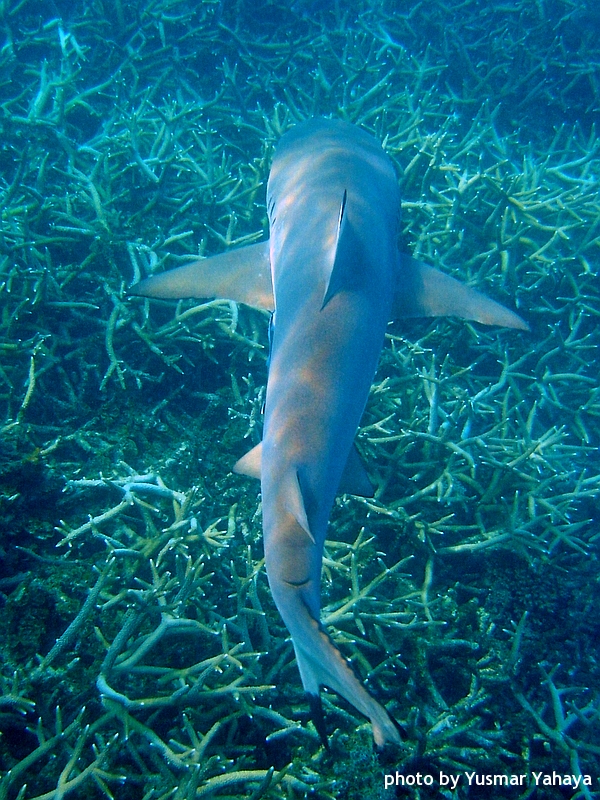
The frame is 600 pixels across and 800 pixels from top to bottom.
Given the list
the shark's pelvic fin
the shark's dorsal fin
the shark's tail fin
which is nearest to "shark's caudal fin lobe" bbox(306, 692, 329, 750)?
the shark's tail fin

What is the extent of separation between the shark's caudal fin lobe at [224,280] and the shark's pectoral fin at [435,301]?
2.43 feet

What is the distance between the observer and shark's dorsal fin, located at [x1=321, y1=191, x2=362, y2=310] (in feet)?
6.29

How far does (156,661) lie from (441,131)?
17.4ft

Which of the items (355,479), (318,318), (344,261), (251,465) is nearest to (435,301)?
(344,261)

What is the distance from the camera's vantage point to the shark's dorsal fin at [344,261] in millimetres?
1917

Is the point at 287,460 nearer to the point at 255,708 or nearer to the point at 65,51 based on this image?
the point at 255,708

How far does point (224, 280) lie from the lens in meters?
2.76

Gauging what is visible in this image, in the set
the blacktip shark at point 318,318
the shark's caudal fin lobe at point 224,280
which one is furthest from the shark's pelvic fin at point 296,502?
the shark's caudal fin lobe at point 224,280

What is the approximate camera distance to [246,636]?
Answer: 2.57m

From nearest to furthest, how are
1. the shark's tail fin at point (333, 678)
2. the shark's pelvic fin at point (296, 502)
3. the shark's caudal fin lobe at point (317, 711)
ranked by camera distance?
the shark's tail fin at point (333, 678)
the shark's pelvic fin at point (296, 502)
the shark's caudal fin lobe at point (317, 711)

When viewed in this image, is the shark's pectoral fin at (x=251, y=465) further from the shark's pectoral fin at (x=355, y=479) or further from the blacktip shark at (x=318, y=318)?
the shark's pectoral fin at (x=355, y=479)

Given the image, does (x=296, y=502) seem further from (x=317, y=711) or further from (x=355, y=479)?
(x=317, y=711)

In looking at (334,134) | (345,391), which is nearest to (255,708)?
(345,391)

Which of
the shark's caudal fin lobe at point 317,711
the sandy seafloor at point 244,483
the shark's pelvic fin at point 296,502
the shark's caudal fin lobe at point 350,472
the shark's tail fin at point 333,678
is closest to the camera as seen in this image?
the shark's tail fin at point 333,678
